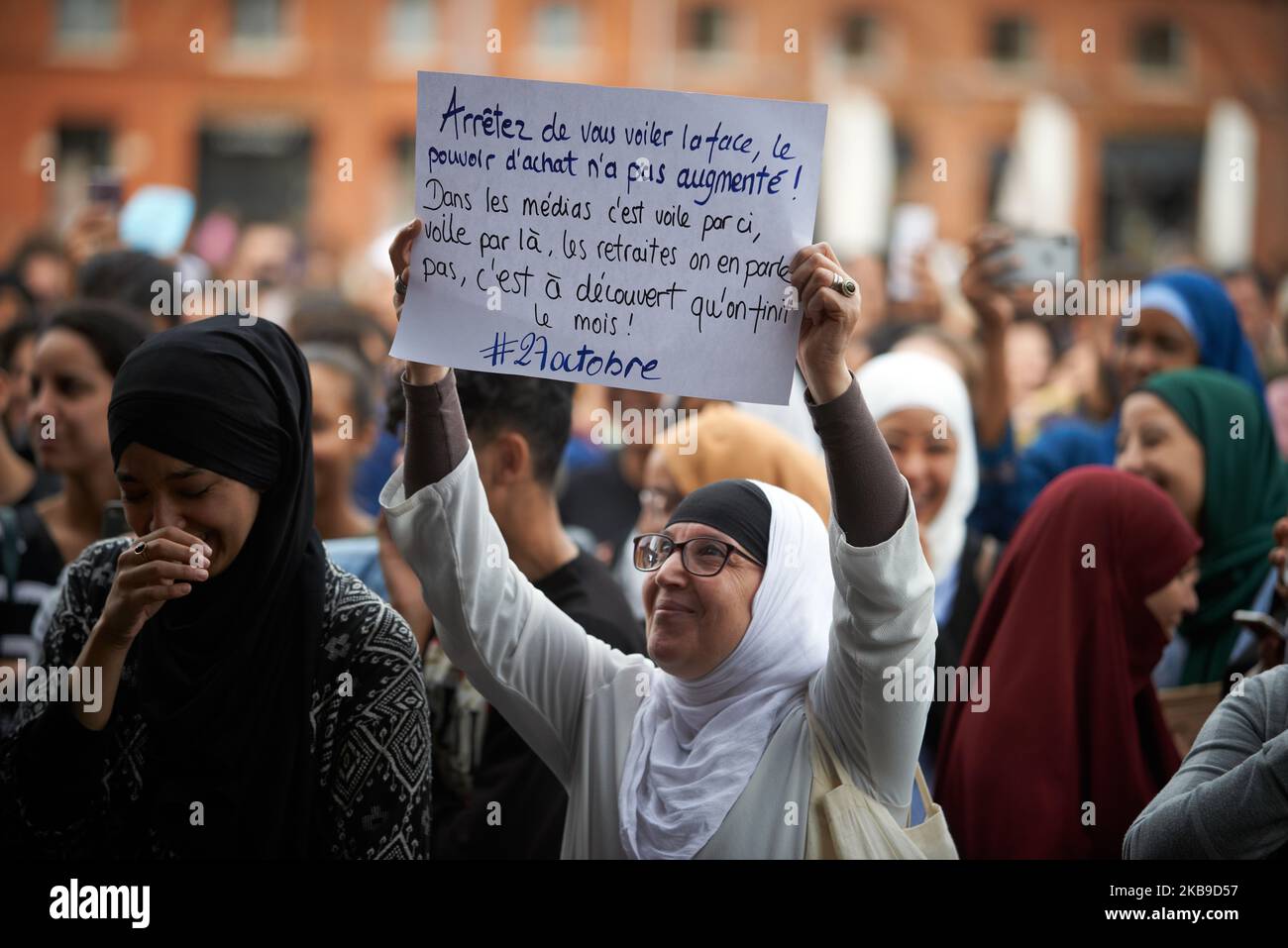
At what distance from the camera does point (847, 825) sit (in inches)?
100

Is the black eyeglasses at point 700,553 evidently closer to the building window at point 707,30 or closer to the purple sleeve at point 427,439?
the purple sleeve at point 427,439

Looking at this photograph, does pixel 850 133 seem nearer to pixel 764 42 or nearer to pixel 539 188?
pixel 764 42

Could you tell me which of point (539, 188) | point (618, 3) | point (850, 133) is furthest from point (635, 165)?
point (618, 3)

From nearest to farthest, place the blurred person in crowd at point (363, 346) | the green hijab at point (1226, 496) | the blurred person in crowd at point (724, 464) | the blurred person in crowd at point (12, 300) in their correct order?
the blurred person in crowd at point (724, 464), the green hijab at point (1226, 496), the blurred person in crowd at point (363, 346), the blurred person in crowd at point (12, 300)

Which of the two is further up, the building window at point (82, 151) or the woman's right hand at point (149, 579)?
the building window at point (82, 151)

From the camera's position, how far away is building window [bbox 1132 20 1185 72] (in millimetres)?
34188

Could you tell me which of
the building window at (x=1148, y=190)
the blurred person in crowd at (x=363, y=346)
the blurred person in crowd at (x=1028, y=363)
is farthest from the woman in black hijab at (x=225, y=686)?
the building window at (x=1148, y=190)

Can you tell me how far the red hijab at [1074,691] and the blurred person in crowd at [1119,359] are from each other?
1.33 meters

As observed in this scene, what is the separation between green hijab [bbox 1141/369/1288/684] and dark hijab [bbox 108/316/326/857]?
2.19 m

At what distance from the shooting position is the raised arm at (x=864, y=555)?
2428 millimetres

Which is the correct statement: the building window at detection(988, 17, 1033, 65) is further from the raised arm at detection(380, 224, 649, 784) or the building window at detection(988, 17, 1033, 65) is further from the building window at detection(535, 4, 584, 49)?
the raised arm at detection(380, 224, 649, 784)

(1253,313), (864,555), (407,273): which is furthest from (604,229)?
(1253,313)

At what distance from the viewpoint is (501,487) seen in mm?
3342
